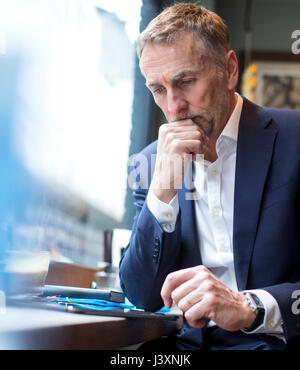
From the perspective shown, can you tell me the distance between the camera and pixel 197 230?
1.47 meters

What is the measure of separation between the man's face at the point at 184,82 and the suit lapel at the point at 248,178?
0.09m

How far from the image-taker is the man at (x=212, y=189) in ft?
4.34

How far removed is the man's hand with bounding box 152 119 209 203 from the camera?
137 cm

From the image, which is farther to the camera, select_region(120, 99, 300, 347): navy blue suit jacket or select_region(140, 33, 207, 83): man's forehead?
select_region(140, 33, 207, 83): man's forehead

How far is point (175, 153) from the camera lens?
140 cm

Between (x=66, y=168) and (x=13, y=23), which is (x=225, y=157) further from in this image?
(x=66, y=168)

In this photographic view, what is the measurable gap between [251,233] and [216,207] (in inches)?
5.5

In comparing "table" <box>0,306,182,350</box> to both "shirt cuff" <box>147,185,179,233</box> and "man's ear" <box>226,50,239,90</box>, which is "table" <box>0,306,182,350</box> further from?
"man's ear" <box>226,50,239,90</box>

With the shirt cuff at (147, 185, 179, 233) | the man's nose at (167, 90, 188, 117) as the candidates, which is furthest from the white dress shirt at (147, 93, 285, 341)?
the man's nose at (167, 90, 188, 117)

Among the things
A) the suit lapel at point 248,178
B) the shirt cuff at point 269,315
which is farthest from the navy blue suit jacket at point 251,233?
the shirt cuff at point 269,315

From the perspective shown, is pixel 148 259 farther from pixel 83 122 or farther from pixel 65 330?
pixel 83 122

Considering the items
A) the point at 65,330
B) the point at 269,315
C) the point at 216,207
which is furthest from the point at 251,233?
the point at 65,330

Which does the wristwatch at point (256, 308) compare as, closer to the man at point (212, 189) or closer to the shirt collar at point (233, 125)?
the man at point (212, 189)

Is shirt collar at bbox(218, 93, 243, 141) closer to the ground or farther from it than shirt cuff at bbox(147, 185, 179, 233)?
farther from it
